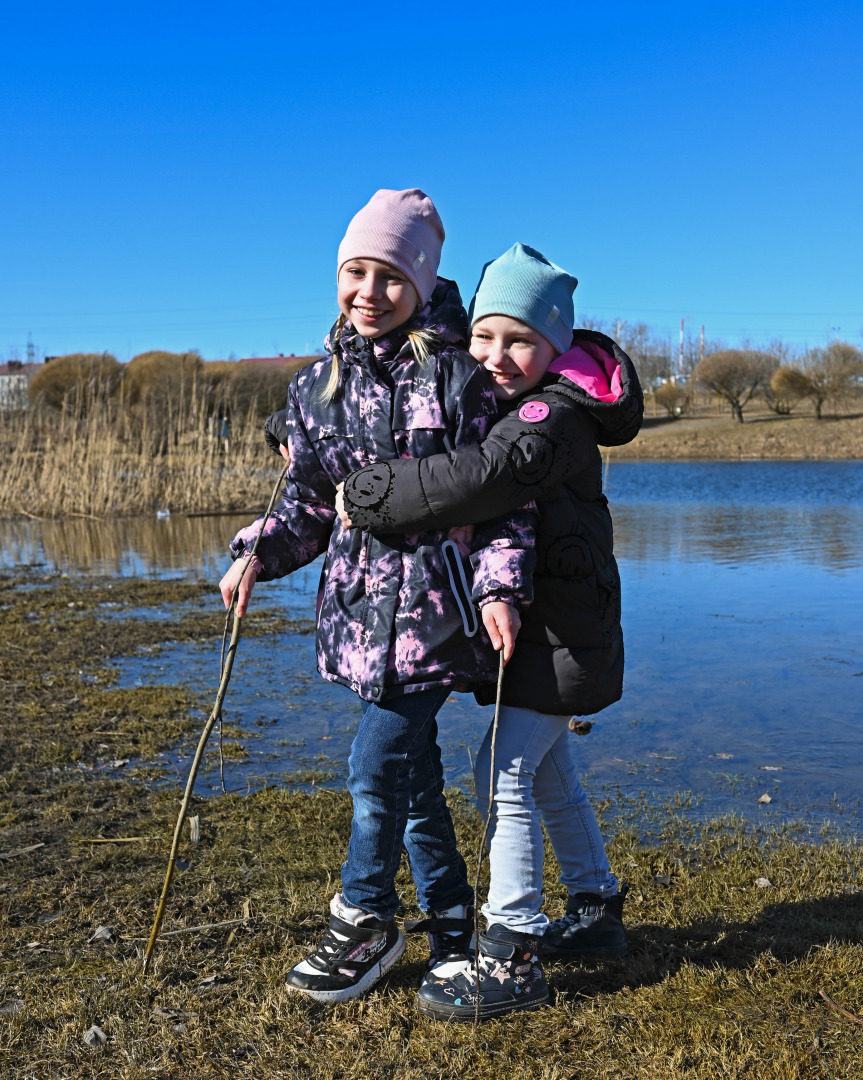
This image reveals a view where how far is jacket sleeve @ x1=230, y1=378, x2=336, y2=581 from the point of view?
2.64 m

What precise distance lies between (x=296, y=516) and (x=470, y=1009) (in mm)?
1281

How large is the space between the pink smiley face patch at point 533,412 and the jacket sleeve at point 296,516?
0.56 meters

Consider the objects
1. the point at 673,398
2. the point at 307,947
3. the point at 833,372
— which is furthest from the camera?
the point at 673,398

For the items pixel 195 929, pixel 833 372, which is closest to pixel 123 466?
pixel 195 929

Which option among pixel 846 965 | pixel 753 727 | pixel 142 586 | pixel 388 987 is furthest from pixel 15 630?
pixel 846 965

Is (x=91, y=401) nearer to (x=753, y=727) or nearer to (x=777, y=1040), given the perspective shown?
(x=753, y=727)

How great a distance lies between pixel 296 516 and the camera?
2.73 meters

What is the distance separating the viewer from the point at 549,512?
2477 mm

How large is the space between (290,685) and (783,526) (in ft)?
35.1

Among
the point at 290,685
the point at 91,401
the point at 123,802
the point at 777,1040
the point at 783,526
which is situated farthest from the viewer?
the point at 91,401

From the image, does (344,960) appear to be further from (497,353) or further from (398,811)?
(497,353)

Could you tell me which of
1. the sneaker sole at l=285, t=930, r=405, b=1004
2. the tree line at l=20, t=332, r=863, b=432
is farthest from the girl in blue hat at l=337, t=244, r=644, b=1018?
the tree line at l=20, t=332, r=863, b=432

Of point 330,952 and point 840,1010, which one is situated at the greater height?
point 330,952

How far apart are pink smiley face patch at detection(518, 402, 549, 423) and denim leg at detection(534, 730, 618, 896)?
2.62 feet
